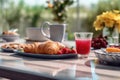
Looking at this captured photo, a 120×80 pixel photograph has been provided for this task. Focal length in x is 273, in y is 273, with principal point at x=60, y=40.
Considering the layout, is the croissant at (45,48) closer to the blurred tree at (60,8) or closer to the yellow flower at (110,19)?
the yellow flower at (110,19)

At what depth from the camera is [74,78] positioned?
711 mm

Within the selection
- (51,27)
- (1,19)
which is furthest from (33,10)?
(51,27)

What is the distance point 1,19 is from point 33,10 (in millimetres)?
751

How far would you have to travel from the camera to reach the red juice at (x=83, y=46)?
1056 millimetres

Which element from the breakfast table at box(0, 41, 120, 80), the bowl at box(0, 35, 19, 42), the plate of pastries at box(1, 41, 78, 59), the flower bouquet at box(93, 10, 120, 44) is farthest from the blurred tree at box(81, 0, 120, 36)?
the breakfast table at box(0, 41, 120, 80)

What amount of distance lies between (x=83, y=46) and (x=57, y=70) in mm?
267

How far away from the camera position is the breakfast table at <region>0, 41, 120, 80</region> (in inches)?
29.1

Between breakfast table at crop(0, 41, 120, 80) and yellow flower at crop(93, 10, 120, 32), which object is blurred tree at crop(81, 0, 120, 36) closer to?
yellow flower at crop(93, 10, 120, 32)

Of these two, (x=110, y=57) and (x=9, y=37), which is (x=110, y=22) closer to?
(x=110, y=57)

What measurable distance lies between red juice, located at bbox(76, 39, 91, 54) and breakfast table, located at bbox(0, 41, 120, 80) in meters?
0.06

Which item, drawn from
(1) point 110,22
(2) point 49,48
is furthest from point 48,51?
(1) point 110,22

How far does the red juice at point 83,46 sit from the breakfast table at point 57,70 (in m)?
0.06

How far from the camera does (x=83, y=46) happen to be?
106 centimetres

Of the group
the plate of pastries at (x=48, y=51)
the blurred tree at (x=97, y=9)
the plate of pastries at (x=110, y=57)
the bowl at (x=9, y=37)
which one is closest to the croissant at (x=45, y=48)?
the plate of pastries at (x=48, y=51)
